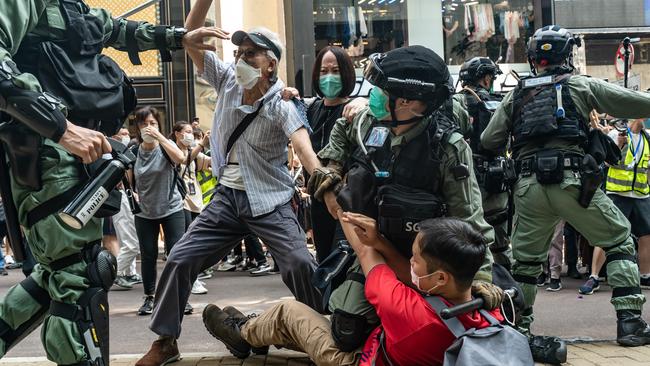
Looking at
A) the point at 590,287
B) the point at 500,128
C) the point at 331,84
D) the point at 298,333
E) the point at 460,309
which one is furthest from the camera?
the point at 590,287

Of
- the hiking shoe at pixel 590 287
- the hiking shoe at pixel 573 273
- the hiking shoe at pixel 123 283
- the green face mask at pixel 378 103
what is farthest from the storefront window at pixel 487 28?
the green face mask at pixel 378 103

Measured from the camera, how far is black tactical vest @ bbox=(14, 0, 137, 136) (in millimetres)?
4156

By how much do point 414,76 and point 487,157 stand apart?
2.67 metres

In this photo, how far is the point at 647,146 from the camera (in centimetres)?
957

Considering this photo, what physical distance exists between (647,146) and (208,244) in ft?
20.2

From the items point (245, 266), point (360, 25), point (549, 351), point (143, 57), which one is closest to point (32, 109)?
point (549, 351)

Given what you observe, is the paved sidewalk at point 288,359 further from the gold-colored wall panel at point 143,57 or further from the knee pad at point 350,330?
the gold-colored wall panel at point 143,57

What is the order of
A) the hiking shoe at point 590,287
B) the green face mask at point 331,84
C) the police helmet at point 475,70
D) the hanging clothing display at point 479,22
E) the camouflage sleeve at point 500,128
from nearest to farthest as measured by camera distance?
the green face mask at point 331,84, the camouflage sleeve at point 500,128, the police helmet at point 475,70, the hiking shoe at point 590,287, the hanging clothing display at point 479,22

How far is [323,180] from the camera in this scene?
4.46m

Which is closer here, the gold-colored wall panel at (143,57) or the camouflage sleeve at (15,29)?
the camouflage sleeve at (15,29)

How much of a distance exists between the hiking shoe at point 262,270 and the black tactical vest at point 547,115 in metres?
6.05

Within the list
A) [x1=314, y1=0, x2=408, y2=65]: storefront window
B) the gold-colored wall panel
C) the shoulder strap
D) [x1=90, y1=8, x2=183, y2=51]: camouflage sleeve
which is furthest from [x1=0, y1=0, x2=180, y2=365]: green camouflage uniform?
the gold-colored wall panel

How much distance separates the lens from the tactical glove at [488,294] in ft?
12.0

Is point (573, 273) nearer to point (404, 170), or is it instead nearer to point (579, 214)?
point (579, 214)
